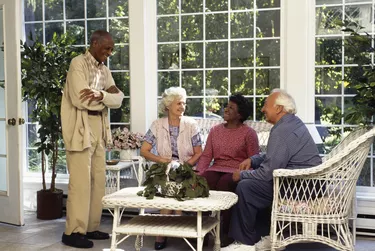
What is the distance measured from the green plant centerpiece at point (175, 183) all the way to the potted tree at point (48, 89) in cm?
186

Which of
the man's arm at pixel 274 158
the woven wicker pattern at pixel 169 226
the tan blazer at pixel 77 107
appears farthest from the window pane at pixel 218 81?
the woven wicker pattern at pixel 169 226

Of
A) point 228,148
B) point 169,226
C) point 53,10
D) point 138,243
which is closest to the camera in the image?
point 169,226

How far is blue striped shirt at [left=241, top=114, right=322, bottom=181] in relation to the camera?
144 inches

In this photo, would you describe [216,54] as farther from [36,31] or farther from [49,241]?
[49,241]

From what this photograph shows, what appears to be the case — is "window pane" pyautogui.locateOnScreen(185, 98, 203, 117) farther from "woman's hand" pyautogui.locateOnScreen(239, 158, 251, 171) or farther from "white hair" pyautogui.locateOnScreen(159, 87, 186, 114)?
"woman's hand" pyautogui.locateOnScreen(239, 158, 251, 171)

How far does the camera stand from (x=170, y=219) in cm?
368

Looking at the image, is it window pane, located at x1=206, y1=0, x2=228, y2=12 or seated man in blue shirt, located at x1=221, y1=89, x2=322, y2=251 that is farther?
window pane, located at x1=206, y1=0, x2=228, y2=12

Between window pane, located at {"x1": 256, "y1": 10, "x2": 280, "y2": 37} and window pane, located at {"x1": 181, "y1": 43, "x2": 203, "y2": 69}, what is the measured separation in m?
0.62

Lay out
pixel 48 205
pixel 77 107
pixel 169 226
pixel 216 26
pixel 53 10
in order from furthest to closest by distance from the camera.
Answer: pixel 53 10 < pixel 48 205 < pixel 216 26 < pixel 77 107 < pixel 169 226

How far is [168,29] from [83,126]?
164 centimetres

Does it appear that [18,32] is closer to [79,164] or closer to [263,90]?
[79,164]

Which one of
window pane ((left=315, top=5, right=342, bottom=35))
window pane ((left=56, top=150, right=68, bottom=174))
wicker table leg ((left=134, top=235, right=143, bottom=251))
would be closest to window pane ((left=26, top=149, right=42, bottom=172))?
window pane ((left=56, top=150, right=68, bottom=174))

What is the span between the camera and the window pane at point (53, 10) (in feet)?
18.6

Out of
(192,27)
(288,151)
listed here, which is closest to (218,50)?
(192,27)
